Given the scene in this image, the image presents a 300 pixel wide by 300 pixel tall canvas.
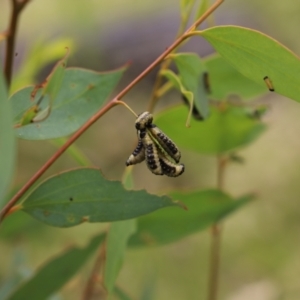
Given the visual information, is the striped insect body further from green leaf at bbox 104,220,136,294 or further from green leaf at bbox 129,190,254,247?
green leaf at bbox 129,190,254,247

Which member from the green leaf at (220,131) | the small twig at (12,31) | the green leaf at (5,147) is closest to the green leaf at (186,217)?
the green leaf at (220,131)

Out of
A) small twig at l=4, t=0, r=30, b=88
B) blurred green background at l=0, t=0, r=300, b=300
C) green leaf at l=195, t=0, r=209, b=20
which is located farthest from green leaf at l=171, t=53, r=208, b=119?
blurred green background at l=0, t=0, r=300, b=300

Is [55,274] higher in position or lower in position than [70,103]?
lower

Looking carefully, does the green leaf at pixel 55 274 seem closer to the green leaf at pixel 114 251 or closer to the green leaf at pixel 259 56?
the green leaf at pixel 114 251

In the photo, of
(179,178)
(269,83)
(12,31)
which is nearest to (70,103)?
(12,31)

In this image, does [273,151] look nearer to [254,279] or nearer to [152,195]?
[254,279]

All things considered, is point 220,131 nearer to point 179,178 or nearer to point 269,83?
point 269,83
